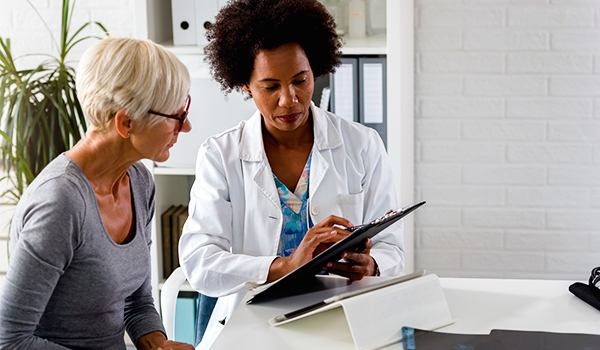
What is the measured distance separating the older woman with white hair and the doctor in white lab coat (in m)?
0.30

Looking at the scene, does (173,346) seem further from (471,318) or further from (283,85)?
(283,85)

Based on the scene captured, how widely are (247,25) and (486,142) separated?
4.13 ft

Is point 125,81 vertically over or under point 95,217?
over

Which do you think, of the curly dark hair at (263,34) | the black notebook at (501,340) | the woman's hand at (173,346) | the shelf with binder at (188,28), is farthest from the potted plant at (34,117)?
the black notebook at (501,340)

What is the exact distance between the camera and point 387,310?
956 millimetres

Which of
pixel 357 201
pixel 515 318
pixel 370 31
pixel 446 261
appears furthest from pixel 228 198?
pixel 446 261

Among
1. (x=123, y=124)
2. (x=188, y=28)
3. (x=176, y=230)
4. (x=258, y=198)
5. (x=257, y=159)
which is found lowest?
(x=176, y=230)

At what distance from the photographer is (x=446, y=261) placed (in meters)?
2.58

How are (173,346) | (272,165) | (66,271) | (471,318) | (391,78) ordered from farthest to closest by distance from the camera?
(391,78) < (272,165) < (173,346) < (66,271) < (471,318)

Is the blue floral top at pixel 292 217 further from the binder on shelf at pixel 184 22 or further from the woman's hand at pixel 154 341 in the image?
the binder on shelf at pixel 184 22

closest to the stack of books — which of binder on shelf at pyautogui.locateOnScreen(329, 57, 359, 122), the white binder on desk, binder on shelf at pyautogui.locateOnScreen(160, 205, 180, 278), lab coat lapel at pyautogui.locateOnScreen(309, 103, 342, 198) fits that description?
binder on shelf at pyautogui.locateOnScreen(160, 205, 180, 278)

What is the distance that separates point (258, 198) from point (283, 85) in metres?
0.31

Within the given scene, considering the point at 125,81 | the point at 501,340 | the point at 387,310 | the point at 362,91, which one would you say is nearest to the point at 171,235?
the point at 362,91

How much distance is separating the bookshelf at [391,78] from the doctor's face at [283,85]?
52 centimetres
